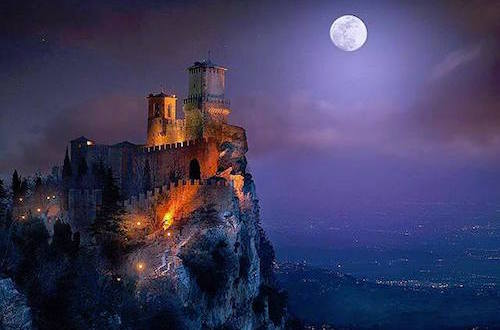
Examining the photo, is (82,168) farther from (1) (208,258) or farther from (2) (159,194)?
(1) (208,258)

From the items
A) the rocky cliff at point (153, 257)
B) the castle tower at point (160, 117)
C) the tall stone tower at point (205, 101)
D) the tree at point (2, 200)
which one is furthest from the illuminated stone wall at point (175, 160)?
the tree at point (2, 200)

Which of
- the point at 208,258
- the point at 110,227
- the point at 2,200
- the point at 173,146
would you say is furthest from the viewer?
the point at 173,146

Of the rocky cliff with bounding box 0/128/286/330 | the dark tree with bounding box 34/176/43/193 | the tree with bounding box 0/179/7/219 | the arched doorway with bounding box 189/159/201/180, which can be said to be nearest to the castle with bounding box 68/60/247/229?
the arched doorway with bounding box 189/159/201/180

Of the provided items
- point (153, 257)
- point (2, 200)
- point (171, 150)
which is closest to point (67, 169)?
point (2, 200)

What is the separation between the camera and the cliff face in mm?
43000

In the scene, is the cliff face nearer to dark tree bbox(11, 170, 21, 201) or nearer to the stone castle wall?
the stone castle wall

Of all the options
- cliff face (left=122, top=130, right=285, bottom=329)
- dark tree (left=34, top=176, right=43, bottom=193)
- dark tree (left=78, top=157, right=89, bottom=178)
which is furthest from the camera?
dark tree (left=78, top=157, right=89, bottom=178)

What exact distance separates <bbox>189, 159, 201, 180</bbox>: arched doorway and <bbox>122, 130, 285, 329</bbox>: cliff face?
1.71 m

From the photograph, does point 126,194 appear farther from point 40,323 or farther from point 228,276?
point 40,323

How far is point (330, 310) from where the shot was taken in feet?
422

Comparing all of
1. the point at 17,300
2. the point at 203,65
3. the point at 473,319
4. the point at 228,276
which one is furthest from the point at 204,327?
the point at 473,319

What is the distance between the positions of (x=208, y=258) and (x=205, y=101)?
1498 centimetres

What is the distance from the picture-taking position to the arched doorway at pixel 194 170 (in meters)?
52.3

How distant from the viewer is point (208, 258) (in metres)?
46.0
